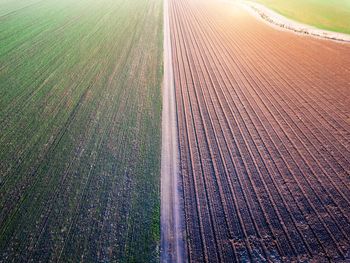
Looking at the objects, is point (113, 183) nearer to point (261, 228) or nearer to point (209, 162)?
point (209, 162)

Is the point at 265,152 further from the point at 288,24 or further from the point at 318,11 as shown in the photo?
the point at 318,11

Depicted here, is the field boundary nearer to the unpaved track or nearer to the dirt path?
the unpaved track

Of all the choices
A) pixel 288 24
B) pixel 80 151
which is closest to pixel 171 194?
pixel 80 151

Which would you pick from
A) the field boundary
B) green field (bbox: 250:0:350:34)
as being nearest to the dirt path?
the field boundary

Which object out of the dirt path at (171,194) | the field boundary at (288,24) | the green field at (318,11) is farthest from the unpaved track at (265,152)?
the green field at (318,11)

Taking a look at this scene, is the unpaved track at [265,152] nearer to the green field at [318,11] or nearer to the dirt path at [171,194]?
the dirt path at [171,194]

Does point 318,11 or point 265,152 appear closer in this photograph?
point 265,152

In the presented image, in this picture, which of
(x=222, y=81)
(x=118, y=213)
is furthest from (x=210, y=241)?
(x=222, y=81)

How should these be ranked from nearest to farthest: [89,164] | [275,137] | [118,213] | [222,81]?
[118,213]
[89,164]
[275,137]
[222,81]
